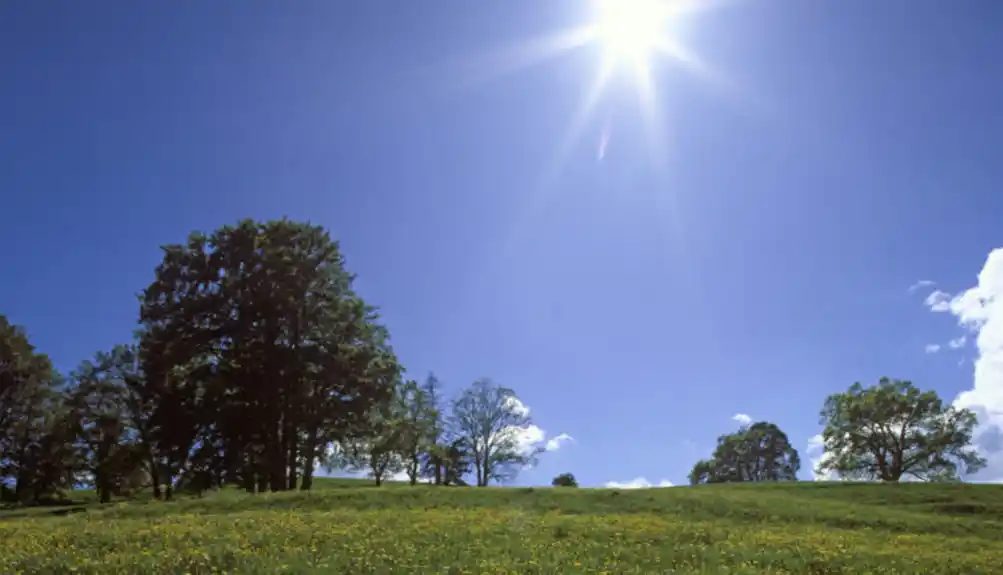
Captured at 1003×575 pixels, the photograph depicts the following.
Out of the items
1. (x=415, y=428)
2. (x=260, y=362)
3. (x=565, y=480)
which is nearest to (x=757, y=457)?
(x=565, y=480)

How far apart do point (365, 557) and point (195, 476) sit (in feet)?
107

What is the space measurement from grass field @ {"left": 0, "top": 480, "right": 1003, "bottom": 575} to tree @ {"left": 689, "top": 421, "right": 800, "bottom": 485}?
3301 inches

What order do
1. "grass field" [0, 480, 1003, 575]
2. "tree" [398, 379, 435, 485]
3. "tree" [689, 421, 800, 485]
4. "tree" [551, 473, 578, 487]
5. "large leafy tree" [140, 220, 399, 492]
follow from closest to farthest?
"grass field" [0, 480, 1003, 575]
"large leafy tree" [140, 220, 399, 492]
"tree" [398, 379, 435, 485]
"tree" [551, 473, 578, 487]
"tree" [689, 421, 800, 485]

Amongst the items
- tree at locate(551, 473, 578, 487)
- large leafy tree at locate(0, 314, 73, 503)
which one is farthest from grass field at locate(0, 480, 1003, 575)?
tree at locate(551, 473, 578, 487)

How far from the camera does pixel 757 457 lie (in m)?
115

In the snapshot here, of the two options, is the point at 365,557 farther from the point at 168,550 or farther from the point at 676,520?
the point at 676,520

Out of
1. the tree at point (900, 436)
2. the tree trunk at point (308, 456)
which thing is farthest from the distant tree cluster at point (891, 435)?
the tree trunk at point (308, 456)

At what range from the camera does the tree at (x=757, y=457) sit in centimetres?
11294

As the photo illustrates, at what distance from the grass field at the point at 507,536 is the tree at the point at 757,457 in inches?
3301

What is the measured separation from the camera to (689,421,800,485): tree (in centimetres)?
11294

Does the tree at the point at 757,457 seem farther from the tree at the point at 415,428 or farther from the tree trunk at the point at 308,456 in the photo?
the tree trunk at the point at 308,456

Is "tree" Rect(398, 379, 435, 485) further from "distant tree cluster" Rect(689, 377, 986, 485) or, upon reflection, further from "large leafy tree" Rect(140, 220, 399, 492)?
"distant tree cluster" Rect(689, 377, 986, 485)

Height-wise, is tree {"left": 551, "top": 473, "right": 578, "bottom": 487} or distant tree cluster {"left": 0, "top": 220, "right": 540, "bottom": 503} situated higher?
distant tree cluster {"left": 0, "top": 220, "right": 540, "bottom": 503}

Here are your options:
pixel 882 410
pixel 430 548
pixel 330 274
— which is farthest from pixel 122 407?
pixel 882 410
